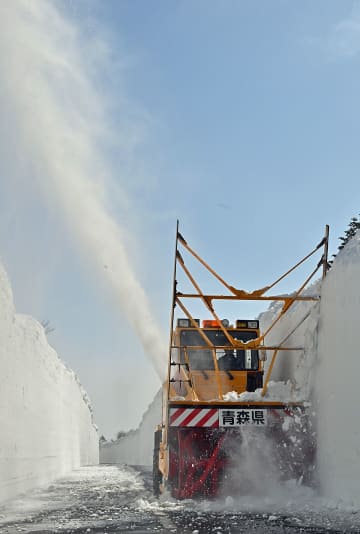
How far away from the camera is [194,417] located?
9125 millimetres

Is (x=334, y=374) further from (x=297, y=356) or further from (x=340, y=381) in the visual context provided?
(x=297, y=356)

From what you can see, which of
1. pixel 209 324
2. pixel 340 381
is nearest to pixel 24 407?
pixel 209 324

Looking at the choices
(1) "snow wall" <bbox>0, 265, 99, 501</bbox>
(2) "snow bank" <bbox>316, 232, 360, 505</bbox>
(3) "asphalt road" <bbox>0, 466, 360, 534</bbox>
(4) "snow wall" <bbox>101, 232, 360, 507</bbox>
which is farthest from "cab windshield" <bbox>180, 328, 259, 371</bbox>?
(1) "snow wall" <bbox>0, 265, 99, 501</bbox>

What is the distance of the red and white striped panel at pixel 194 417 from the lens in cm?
907

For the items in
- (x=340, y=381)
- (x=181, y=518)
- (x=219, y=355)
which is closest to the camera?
(x=181, y=518)

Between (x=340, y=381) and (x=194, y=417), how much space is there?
2368mm

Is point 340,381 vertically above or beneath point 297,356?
beneath

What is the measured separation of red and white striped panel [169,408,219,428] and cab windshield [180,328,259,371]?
1794 millimetres

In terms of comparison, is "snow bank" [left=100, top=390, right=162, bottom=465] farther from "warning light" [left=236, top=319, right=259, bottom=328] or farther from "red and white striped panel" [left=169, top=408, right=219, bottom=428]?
"red and white striped panel" [left=169, top=408, right=219, bottom=428]

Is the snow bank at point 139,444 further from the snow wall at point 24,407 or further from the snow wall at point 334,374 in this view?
the snow wall at point 334,374

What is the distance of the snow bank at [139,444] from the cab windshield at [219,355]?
35884mm

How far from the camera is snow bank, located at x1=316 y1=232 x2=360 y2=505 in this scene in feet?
25.7

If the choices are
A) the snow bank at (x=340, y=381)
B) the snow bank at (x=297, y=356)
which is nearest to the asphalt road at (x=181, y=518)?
the snow bank at (x=340, y=381)

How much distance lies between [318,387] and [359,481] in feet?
6.29
